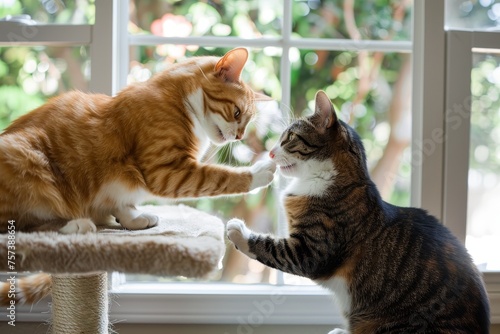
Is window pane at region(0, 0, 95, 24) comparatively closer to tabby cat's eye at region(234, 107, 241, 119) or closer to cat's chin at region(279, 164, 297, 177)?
tabby cat's eye at region(234, 107, 241, 119)

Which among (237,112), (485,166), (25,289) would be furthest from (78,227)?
(485,166)

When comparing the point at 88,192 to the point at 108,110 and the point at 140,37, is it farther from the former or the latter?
the point at 140,37

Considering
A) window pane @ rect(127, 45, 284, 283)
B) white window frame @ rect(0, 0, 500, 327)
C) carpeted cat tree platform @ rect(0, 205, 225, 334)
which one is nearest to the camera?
carpeted cat tree platform @ rect(0, 205, 225, 334)

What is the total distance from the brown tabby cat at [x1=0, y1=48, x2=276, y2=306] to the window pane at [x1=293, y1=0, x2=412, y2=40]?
23.2 inches

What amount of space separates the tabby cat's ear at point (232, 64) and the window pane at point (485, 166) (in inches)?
34.6

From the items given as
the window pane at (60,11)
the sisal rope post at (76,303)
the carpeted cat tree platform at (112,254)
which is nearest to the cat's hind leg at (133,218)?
the sisal rope post at (76,303)

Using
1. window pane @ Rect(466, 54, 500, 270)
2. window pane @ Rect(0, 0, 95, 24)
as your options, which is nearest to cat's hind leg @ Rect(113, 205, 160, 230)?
window pane @ Rect(0, 0, 95, 24)

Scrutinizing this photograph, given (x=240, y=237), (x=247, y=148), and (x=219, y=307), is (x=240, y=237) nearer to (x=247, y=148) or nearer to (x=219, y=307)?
(x=219, y=307)

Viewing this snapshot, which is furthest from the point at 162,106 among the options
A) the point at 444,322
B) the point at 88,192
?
the point at 444,322

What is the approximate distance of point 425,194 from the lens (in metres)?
1.82

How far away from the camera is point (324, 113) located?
1.57m

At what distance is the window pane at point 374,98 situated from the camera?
204 cm

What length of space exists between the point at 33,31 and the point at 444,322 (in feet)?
5.06

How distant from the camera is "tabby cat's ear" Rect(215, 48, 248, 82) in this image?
5.05ft
